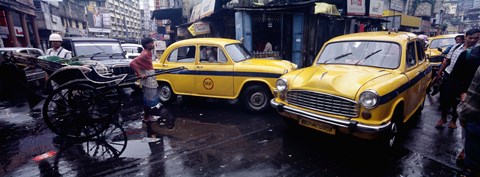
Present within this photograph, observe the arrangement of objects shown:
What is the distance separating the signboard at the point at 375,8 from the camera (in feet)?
49.1

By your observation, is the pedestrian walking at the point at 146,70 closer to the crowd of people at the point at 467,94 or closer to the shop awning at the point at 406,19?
the crowd of people at the point at 467,94

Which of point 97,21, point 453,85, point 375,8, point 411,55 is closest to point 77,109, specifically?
point 411,55

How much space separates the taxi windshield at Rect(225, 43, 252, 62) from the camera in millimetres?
6086

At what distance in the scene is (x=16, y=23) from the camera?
74.2 feet

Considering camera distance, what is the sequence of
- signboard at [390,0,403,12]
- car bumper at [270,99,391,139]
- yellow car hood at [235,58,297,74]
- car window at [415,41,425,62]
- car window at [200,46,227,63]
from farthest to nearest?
signboard at [390,0,403,12] < car window at [200,46,227,63] < yellow car hood at [235,58,297,74] < car window at [415,41,425,62] < car bumper at [270,99,391,139]

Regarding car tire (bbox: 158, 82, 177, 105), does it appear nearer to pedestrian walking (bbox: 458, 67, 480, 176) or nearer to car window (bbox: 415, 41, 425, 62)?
car window (bbox: 415, 41, 425, 62)

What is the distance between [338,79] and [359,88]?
1.17 ft

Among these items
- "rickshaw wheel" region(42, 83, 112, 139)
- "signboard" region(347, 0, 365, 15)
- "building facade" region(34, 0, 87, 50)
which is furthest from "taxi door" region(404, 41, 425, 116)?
"building facade" region(34, 0, 87, 50)

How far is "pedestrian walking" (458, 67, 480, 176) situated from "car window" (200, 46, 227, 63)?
15.0 ft

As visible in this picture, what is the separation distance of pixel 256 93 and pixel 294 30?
6.24 m

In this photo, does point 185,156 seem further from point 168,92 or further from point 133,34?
point 133,34

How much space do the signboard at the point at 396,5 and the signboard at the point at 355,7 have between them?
50.9 ft

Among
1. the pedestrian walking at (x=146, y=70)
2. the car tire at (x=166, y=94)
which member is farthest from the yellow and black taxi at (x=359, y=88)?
the car tire at (x=166, y=94)

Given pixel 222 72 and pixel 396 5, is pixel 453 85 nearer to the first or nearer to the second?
pixel 222 72
